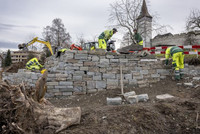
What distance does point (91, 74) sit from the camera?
5141 millimetres

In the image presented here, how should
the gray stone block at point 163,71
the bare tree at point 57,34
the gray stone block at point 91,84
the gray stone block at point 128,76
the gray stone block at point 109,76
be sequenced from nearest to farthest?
the gray stone block at point 91,84 → the gray stone block at point 109,76 → the gray stone block at point 128,76 → the gray stone block at point 163,71 → the bare tree at point 57,34

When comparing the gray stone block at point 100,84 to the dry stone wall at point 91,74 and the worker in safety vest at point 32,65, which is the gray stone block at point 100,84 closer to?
the dry stone wall at point 91,74

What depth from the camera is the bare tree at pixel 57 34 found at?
24453 mm

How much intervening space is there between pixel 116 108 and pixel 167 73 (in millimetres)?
4440

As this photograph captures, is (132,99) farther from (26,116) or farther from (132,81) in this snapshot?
(26,116)

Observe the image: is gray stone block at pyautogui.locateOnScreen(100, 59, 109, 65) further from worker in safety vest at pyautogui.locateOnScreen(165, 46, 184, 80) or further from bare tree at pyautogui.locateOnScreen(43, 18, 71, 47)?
bare tree at pyautogui.locateOnScreen(43, 18, 71, 47)

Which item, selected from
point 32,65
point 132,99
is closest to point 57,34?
point 32,65

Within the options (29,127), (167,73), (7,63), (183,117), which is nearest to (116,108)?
(183,117)

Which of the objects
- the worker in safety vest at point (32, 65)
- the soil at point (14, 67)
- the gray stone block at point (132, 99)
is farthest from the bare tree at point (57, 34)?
the gray stone block at point (132, 99)

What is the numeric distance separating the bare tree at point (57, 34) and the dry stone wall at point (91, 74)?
20.1 meters

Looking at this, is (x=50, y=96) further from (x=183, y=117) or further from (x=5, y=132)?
(x=183, y=117)

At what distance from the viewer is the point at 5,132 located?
1783mm

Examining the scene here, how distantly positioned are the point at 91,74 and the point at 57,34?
22.4m

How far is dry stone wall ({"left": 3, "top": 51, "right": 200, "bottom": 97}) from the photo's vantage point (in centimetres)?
491
